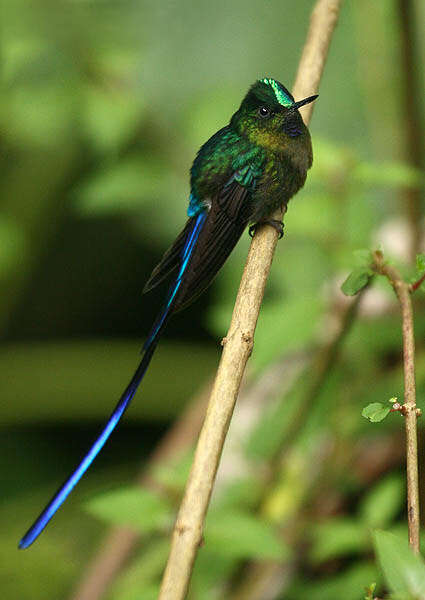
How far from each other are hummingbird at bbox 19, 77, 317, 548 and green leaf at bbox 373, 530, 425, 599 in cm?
69

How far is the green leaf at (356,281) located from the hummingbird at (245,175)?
0.82 ft

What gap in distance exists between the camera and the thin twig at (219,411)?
3.18 ft

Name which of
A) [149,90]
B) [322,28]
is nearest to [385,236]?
[149,90]

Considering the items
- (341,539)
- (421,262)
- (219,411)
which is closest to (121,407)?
(219,411)

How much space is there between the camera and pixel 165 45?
3297 mm

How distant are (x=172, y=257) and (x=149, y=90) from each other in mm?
1747

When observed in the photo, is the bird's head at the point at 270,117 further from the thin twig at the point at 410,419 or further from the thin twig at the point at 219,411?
the thin twig at the point at 410,419

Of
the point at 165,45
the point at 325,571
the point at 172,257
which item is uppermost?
the point at 165,45

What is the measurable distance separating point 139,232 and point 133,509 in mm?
1896

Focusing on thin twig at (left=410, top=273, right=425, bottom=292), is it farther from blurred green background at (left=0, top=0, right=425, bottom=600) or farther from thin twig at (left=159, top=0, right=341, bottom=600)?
blurred green background at (left=0, top=0, right=425, bottom=600)

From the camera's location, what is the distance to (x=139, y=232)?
11.4ft

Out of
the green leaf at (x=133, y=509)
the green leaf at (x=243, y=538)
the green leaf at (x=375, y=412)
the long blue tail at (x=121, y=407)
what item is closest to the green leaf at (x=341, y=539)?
the green leaf at (x=243, y=538)

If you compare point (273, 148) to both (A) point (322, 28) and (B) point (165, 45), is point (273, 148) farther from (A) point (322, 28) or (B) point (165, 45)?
(B) point (165, 45)

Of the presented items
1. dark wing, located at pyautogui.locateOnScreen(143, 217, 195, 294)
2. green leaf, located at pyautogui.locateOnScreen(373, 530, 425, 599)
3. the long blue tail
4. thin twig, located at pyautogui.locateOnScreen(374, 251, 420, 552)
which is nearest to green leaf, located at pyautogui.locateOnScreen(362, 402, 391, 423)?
thin twig, located at pyautogui.locateOnScreen(374, 251, 420, 552)
